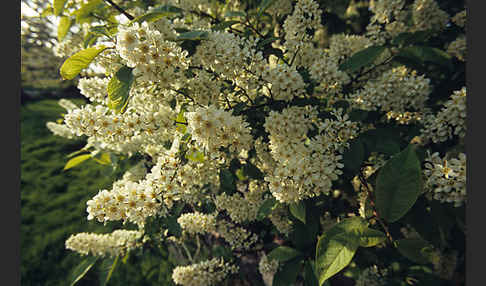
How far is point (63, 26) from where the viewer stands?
2156mm

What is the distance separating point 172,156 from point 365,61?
1.49 meters

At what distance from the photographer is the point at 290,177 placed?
1.36 metres

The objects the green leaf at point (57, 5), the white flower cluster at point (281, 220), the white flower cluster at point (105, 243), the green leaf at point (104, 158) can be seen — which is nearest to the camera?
the green leaf at point (57, 5)

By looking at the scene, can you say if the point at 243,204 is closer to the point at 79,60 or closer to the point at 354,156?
the point at 354,156

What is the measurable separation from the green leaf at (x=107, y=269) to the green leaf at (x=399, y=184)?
2405 millimetres

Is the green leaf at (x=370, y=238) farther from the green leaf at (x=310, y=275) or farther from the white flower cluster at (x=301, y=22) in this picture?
the white flower cluster at (x=301, y=22)

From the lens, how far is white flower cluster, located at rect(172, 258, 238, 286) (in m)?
2.19

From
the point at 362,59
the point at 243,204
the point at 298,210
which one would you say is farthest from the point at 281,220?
the point at 362,59

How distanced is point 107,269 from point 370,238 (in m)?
2.39

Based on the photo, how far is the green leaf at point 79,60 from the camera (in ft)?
4.09

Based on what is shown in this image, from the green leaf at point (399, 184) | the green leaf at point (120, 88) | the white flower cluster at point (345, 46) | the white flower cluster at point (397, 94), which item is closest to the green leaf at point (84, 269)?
the green leaf at point (120, 88)

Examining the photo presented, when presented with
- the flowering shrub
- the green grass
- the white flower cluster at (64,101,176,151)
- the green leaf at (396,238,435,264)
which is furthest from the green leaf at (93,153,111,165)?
the green leaf at (396,238,435,264)

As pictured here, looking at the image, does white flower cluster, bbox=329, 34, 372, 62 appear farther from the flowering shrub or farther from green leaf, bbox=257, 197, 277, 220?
green leaf, bbox=257, 197, 277, 220

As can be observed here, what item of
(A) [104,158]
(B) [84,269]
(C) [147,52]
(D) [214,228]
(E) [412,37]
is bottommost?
(B) [84,269]
